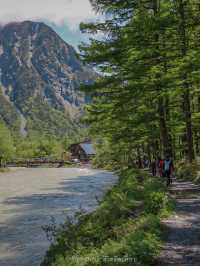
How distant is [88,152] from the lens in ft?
634

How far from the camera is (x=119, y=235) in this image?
1238 centimetres

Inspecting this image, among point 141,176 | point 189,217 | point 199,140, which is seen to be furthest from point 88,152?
point 189,217

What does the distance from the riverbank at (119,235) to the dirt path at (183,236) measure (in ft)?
0.93

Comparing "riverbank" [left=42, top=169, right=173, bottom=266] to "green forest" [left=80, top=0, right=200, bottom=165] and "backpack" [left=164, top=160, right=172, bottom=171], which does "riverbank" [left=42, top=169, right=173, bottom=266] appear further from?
"green forest" [left=80, top=0, right=200, bottom=165]

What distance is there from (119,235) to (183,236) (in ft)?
6.52

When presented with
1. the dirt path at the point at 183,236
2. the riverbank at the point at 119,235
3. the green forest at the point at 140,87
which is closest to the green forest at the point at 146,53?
the green forest at the point at 140,87

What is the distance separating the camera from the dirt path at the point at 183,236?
362 inches

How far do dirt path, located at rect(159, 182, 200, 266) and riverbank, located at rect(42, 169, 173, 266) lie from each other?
28cm

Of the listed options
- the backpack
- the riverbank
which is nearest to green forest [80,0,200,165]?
the backpack

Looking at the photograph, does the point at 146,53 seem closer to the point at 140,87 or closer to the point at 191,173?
the point at 140,87

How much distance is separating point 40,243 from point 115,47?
12211mm

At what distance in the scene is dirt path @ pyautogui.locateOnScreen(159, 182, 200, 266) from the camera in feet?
30.1

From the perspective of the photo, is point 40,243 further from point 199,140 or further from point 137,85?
point 199,140

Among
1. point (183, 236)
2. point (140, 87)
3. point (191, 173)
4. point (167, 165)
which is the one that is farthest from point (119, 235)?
point (191, 173)
